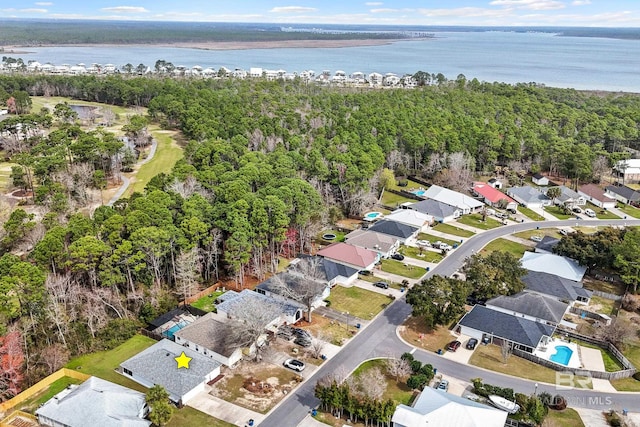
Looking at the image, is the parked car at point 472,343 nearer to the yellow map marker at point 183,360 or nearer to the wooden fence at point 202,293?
the yellow map marker at point 183,360

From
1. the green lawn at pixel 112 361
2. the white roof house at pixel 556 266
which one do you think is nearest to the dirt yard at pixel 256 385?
the green lawn at pixel 112 361

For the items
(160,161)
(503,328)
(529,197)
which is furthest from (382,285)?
(160,161)

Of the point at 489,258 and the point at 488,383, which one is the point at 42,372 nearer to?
the point at 488,383

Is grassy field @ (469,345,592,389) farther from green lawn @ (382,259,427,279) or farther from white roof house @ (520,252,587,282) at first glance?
white roof house @ (520,252,587,282)

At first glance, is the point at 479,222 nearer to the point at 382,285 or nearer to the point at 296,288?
the point at 382,285

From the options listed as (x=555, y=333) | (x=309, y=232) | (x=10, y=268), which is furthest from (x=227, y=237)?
(x=555, y=333)
